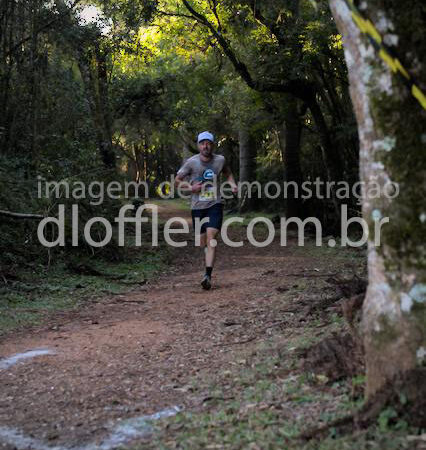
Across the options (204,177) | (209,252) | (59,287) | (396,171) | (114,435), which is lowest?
(114,435)

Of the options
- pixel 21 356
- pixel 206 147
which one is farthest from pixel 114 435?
pixel 206 147

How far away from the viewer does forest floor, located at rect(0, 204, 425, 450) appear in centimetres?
398

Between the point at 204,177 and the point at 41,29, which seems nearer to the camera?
the point at 204,177

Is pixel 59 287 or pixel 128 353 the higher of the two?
pixel 59 287

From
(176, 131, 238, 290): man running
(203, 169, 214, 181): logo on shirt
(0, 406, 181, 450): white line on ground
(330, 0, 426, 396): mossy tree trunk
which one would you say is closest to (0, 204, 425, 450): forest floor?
(0, 406, 181, 450): white line on ground

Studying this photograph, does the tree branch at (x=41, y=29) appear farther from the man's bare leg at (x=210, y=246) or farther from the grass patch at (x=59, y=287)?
the man's bare leg at (x=210, y=246)

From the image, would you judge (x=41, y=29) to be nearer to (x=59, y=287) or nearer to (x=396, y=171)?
(x=59, y=287)

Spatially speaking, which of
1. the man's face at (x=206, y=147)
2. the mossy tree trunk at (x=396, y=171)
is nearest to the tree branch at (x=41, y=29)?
the man's face at (x=206, y=147)

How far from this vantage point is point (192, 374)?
5.42 metres

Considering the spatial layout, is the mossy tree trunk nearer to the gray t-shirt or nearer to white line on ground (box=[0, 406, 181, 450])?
white line on ground (box=[0, 406, 181, 450])

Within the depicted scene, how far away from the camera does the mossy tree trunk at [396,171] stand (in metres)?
3.55

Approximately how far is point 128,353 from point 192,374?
1.10m

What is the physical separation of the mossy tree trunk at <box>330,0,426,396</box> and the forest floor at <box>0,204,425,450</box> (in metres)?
0.44

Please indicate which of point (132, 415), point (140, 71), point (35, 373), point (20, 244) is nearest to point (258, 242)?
point (20, 244)
